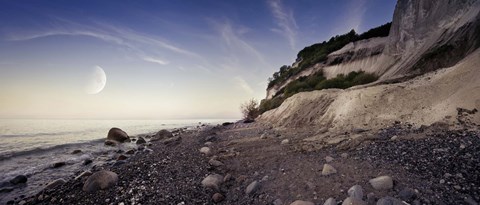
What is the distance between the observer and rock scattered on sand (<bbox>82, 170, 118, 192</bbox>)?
19.0ft

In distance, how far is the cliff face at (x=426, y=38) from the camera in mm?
11609

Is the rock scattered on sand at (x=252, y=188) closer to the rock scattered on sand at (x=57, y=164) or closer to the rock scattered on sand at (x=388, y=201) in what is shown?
the rock scattered on sand at (x=388, y=201)

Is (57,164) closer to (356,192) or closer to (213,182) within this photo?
(213,182)

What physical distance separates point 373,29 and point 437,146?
3152cm

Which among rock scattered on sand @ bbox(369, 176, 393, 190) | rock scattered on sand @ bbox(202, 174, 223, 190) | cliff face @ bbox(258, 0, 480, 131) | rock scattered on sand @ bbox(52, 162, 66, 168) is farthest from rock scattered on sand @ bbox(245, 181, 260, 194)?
rock scattered on sand @ bbox(52, 162, 66, 168)

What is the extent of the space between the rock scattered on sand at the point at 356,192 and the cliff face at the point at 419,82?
5.72m

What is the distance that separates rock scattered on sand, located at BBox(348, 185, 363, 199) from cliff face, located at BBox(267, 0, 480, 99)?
38.1ft

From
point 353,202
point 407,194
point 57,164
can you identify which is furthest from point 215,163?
point 57,164

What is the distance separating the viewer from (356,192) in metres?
4.04

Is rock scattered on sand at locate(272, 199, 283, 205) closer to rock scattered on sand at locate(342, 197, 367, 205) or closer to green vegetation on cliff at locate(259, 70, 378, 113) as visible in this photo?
rock scattered on sand at locate(342, 197, 367, 205)

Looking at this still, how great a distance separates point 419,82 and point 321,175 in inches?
351

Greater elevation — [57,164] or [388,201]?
[388,201]

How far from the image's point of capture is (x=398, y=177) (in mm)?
4543

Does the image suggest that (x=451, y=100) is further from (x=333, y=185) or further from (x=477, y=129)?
(x=333, y=185)
